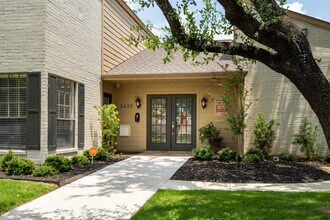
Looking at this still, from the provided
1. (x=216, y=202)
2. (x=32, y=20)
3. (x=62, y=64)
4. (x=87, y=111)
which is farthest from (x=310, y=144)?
(x=32, y=20)

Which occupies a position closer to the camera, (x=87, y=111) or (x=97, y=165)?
(x=97, y=165)

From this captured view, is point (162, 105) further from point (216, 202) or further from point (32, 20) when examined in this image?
point (216, 202)

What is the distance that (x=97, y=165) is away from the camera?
917 centimetres

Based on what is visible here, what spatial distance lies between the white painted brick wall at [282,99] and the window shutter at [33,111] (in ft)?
22.2

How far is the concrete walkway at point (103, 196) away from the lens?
491 cm

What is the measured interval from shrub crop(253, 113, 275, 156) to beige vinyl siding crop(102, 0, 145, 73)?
18.3 ft

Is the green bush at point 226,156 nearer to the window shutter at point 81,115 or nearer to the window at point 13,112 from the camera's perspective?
the window shutter at point 81,115

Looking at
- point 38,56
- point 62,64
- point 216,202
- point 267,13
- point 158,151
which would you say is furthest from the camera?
point 158,151

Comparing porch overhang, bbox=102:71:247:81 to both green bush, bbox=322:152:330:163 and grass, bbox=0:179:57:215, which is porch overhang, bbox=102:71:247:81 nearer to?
green bush, bbox=322:152:330:163

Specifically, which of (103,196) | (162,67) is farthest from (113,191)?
(162,67)

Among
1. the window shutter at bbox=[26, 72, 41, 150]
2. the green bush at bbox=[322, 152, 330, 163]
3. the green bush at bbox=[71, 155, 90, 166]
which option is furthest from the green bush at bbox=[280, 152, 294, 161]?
the window shutter at bbox=[26, 72, 41, 150]

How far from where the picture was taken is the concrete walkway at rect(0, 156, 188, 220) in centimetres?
491

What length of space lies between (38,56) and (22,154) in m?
2.52

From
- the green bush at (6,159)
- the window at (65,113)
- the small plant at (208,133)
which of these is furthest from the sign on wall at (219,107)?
the green bush at (6,159)
